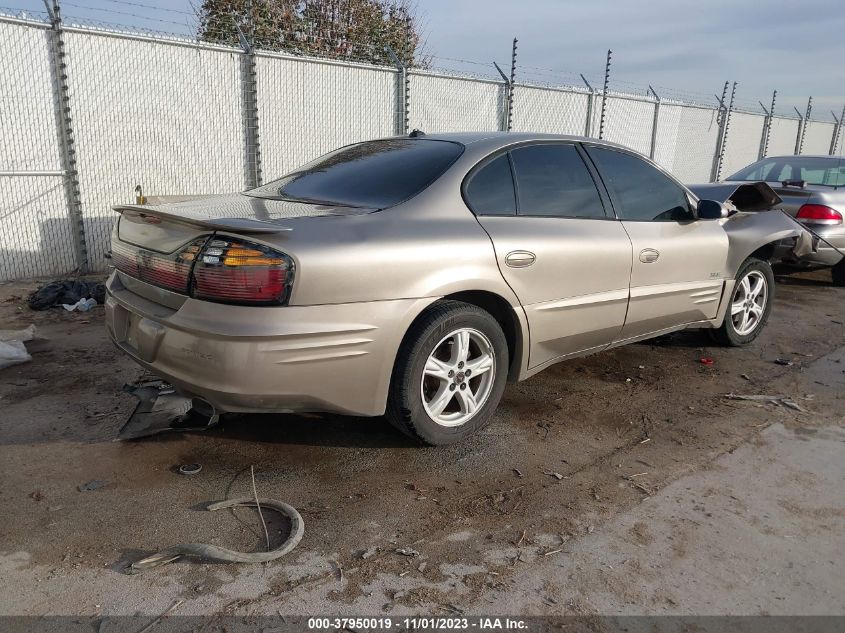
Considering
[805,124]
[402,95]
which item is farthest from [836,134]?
[402,95]

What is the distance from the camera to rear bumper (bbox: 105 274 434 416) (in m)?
2.68

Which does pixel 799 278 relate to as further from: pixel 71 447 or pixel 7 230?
pixel 7 230

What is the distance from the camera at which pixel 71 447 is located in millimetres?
3318

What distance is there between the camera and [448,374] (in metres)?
3.31

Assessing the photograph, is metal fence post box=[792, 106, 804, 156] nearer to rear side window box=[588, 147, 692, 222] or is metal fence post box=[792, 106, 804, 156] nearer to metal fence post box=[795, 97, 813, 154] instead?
metal fence post box=[795, 97, 813, 154]

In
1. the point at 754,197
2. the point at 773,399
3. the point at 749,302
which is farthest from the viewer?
the point at 754,197

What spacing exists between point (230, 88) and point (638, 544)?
25.2 feet

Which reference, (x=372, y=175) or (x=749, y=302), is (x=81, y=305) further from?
(x=749, y=302)

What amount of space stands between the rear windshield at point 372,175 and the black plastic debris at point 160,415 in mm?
1202

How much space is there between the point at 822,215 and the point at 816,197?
0.22 meters

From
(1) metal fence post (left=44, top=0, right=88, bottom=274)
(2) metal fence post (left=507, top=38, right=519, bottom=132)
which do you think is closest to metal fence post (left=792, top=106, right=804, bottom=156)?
(2) metal fence post (left=507, top=38, right=519, bottom=132)

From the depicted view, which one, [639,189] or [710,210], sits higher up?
[639,189]

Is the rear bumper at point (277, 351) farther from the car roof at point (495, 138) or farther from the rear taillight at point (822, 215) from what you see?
the rear taillight at point (822, 215)

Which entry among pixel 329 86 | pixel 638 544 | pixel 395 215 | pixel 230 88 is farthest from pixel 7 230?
pixel 638 544
